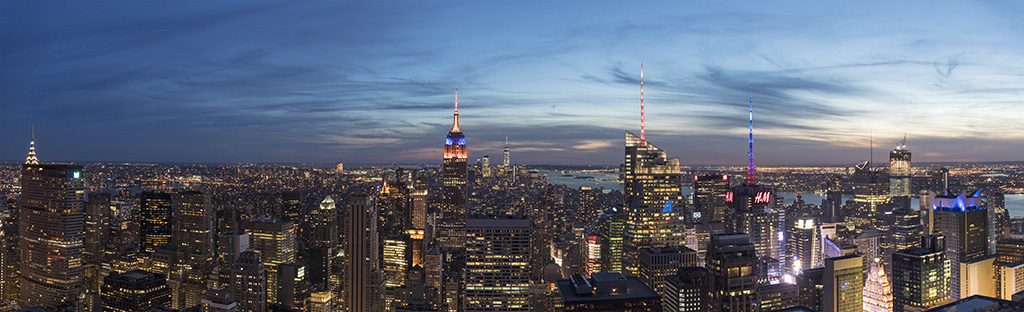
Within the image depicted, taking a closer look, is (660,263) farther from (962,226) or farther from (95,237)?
(95,237)

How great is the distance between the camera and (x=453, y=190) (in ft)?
315

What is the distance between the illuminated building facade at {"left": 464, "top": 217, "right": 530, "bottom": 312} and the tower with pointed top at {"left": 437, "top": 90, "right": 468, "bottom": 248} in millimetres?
33841

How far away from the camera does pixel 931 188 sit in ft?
226

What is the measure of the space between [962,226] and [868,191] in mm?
31542

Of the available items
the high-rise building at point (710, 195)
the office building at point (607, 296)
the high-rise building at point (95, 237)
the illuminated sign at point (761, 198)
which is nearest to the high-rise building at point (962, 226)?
the illuminated sign at point (761, 198)

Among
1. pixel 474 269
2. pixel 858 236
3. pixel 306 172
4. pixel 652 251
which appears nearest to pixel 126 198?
pixel 306 172

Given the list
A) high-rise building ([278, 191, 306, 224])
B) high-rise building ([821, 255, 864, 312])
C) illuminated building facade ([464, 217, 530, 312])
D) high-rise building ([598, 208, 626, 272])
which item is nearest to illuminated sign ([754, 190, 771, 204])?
high-rise building ([598, 208, 626, 272])

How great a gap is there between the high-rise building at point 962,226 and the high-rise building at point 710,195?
2730cm

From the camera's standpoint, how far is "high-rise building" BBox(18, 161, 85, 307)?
53.9 metres

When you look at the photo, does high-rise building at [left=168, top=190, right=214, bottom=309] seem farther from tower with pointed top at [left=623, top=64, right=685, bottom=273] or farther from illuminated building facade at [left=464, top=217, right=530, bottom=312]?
tower with pointed top at [left=623, top=64, right=685, bottom=273]

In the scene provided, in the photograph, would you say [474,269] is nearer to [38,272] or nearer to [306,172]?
[38,272]

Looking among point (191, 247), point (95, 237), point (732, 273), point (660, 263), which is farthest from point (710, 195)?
point (95, 237)

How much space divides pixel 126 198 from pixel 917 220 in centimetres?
8941

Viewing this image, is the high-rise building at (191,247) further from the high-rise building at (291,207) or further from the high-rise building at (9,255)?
the high-rise building at (9,255)
